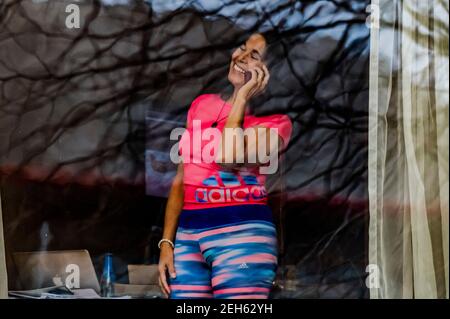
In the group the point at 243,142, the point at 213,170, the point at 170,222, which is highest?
the point at 243,142

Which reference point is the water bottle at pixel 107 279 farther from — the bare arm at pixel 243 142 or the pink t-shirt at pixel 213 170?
the bare arm at pixel 243 142

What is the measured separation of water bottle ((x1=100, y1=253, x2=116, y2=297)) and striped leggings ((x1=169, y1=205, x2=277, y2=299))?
0.25 metres

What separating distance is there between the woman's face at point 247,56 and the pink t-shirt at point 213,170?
4.4 inches

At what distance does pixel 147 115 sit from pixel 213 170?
1.07 ft

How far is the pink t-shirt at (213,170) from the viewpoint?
2.78 m

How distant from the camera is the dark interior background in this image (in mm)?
2727

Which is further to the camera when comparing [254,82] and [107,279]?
[254,82]

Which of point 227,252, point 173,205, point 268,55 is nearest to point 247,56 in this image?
point 268,55

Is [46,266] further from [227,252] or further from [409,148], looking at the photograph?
[409,148]

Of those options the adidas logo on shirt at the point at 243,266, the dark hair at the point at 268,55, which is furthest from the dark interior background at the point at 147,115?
the adidas logo on shirt at the point at 243,266

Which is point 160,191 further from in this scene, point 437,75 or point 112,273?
point 437,75

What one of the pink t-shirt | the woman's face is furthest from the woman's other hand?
the woman's face

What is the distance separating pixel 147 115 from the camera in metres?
2.76
